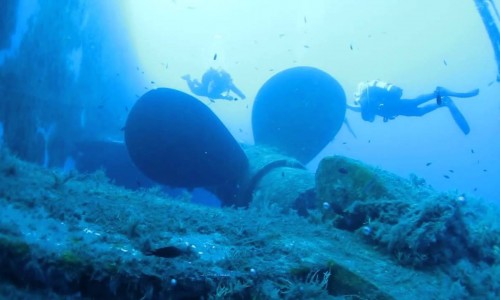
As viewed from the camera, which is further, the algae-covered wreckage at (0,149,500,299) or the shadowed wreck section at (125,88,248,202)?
the shadowed wreck section at (125,88,248,202)

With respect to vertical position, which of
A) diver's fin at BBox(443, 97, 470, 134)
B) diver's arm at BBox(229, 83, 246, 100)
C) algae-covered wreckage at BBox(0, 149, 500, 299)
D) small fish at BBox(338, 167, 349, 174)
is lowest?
algae-covered wreckage at BBox(0, 149, 500, 299)

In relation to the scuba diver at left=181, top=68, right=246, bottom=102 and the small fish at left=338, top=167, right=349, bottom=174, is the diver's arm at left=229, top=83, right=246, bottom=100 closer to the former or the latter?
the scuba diver at left=181, top=68, right=246, bottom=102

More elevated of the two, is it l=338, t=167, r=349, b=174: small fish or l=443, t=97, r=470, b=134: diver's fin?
l=443, t=97, r=470, b=134: diver's fin

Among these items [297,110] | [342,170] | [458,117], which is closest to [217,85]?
[297,110]

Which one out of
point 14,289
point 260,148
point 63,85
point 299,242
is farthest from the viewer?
point 63,85

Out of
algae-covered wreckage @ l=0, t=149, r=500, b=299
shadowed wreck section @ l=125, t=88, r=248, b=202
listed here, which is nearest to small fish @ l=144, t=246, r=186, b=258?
algae-covered wreckage @ l=0, t=149, r=500, b=299

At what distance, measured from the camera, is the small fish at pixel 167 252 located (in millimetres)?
3193

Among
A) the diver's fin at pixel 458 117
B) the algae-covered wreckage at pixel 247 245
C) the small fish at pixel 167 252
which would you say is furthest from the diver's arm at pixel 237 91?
the small fish at pixel 167 252

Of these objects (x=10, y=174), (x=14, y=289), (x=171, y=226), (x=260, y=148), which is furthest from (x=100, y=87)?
(x=14, y=289)

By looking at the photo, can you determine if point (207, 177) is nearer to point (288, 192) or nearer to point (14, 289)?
point (288, 192)

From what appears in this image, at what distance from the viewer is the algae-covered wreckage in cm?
276

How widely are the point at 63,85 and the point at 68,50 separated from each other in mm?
1338

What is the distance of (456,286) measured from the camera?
3791mm

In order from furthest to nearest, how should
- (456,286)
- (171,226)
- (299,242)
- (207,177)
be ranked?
(207,177) → (299,242) → (171,226) → (456,286)
